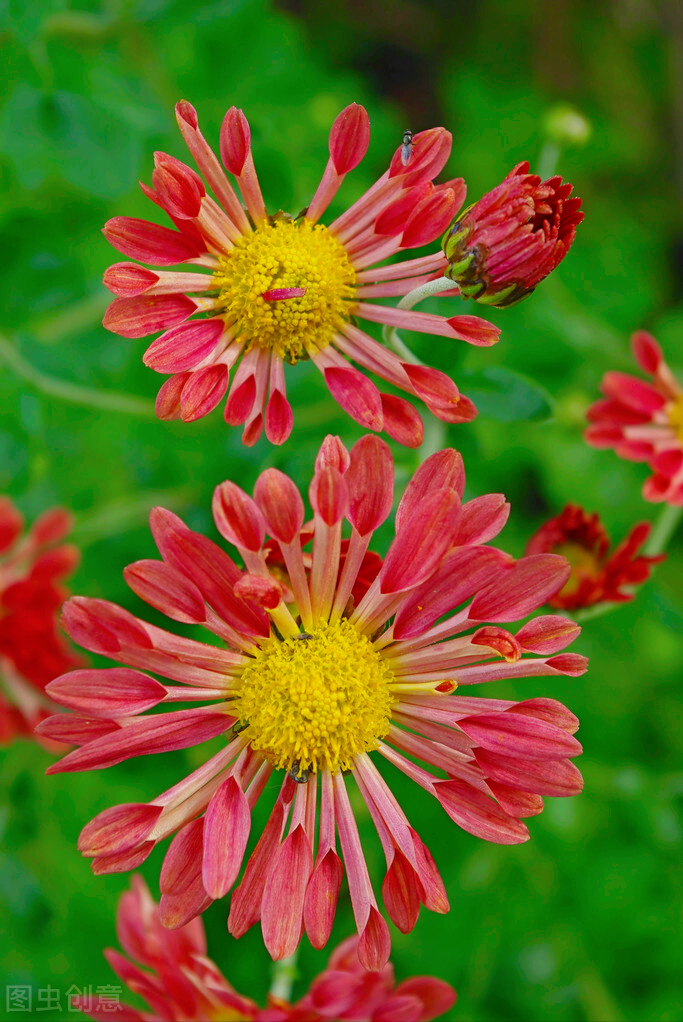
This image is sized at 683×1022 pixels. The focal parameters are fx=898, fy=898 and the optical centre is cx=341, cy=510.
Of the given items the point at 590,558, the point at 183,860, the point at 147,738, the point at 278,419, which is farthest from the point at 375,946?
the point at 590,558

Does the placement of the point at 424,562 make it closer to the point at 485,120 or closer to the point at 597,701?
the point at 597,701

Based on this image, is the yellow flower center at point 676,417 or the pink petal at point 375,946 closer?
the pink petal at point 375,946

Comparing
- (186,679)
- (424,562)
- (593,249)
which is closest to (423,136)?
(424,562)

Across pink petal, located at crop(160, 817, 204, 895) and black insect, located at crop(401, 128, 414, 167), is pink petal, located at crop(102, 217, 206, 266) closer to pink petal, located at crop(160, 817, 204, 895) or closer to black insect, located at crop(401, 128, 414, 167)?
black insect, located at crop(401, 128, 414, 167)

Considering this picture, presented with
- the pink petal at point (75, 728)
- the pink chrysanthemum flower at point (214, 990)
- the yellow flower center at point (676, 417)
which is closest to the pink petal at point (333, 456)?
the pink petal at point (75, 728)

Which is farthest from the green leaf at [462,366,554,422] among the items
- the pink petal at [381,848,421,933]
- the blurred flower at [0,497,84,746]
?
the blurred flower at [0,497,84,746]

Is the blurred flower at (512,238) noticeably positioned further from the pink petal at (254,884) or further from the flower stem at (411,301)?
the pink petal at (254,884)

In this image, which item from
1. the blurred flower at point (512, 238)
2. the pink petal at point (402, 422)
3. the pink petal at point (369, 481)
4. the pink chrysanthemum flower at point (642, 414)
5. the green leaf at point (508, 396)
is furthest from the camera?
the pink chrysanthemum flower at point (642, 414)
